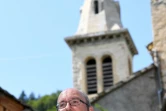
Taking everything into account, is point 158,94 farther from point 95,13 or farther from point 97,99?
point 95,13

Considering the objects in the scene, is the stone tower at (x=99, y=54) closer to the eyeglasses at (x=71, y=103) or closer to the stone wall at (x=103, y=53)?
the stone wall at (x=103, y=53)

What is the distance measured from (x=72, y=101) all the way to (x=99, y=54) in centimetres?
3387

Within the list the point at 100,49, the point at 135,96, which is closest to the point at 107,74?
the point at 100,49

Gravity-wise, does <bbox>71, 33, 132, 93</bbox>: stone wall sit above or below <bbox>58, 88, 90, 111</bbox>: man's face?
above

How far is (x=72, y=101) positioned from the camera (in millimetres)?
3311

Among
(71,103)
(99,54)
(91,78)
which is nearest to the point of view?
(71,103)

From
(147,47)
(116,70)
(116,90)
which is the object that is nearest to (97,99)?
(116,90)

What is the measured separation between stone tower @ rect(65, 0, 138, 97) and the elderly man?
106 ft

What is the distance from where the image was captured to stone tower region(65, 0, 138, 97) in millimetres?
36312

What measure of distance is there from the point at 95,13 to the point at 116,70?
5.72 meters

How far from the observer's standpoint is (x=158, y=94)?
1552 centimetres

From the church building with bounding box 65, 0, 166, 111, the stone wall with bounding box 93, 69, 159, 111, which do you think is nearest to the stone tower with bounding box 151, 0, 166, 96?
the stone wall with bounding box 93, 69, 159, 111

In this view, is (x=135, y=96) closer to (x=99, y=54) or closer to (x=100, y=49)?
(x=99, y=54)

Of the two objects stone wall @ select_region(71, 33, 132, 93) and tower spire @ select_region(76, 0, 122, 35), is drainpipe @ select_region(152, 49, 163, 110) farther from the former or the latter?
tower spire @ select_region(76, 0, 122, 35)
